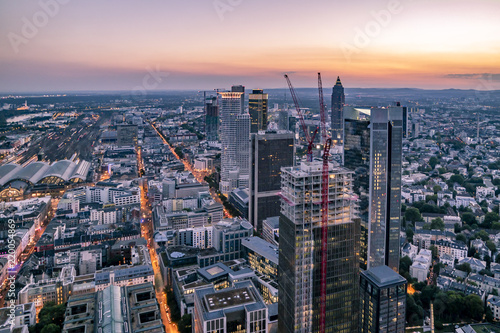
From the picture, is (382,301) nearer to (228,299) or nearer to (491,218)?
(228,299)

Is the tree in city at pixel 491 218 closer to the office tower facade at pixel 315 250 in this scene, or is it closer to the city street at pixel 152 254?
the office tower facade at pixel 315 250

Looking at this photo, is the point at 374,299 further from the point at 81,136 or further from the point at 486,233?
the point at 81,136

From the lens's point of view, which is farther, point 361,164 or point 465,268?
point 465,268

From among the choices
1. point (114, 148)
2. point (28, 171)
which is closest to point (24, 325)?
point (28, 171)

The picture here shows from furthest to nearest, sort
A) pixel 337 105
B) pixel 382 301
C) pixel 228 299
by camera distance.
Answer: pixel 337 105, pixel 228 299, pixel 382 301

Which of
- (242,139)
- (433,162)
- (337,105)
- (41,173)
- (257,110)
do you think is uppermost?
(337,105)

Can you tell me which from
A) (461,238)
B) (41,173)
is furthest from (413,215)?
(41,173)

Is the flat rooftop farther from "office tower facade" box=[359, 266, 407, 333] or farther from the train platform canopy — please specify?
the train platform canopy
